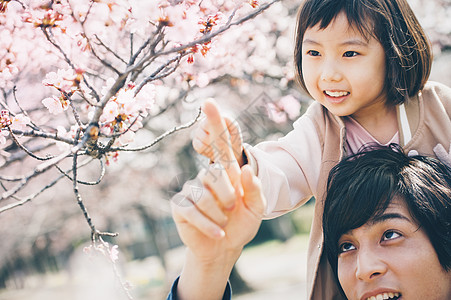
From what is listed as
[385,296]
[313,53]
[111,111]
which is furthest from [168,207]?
[385,296]

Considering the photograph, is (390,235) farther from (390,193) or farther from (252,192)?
(252,192)

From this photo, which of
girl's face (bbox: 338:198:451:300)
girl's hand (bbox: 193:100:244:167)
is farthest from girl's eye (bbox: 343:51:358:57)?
girl's hand (bbox: 193:100:244:167)

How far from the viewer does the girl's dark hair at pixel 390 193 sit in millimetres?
1488

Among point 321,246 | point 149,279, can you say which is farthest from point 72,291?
point 321,246

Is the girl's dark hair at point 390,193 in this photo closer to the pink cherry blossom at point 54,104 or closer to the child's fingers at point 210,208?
the child's fingers at point 210,208

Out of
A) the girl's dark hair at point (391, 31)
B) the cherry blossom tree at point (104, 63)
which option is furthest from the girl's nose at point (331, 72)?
the cherry blossom tree at point (104, 63)

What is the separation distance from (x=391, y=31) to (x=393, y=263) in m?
0.82

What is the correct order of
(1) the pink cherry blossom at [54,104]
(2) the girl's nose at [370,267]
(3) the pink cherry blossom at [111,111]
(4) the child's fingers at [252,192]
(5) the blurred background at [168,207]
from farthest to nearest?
1. (5) the blurred background at [168,207]
2. (1) the pink cherry blossom at [54,104]
3. (3) the pink cherry blossom at [111,111]
4. (2) the girl's nose at [370,267]
5. (4) the child's fingers at [252,192]

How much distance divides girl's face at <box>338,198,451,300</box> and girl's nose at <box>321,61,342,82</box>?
455 millimetres

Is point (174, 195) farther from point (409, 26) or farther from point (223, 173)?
point (409, 26)

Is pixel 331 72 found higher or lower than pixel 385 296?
higher

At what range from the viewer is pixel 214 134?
3.60ft

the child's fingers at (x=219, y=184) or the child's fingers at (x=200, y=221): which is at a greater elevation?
the child's fingers at (x=219, y=184)

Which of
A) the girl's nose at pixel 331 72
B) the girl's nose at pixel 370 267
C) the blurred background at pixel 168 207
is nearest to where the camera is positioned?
the girl's nose at pixel 370 267
